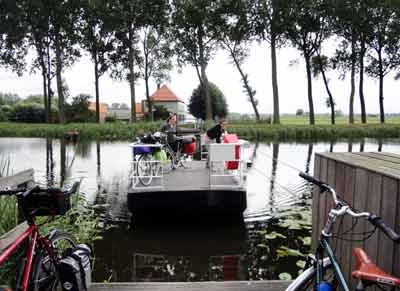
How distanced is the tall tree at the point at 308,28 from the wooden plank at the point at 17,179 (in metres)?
25.4

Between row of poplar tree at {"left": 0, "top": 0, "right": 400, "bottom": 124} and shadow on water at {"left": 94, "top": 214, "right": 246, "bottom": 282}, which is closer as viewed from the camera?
shadow on water at {"left": 94, "top": 214, "right": 246, "bottom": 282}

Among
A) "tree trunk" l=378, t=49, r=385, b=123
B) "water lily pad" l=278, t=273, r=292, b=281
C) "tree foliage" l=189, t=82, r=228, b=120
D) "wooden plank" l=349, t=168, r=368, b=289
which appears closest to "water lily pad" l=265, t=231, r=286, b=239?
"water lily pad" l=278, t=273, r=292, b=281

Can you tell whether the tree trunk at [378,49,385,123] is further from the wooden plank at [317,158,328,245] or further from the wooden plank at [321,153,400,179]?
the wooden plank at [321,153,400,179]

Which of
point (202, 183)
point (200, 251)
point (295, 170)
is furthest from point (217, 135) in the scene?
point (295, 170)

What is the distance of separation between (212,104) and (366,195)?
4531cm

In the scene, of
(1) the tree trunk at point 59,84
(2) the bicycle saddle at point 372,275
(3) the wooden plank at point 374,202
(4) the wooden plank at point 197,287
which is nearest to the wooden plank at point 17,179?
(4) the wooden plank at point 197,287

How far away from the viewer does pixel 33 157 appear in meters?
13.0

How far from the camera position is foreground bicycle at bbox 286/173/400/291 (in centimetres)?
154

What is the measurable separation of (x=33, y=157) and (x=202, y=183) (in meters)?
8.98

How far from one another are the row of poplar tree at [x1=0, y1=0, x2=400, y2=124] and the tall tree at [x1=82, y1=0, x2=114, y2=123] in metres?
0.07

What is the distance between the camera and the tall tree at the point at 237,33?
88.9ft

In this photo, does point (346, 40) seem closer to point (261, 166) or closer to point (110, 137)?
point (110, 137)

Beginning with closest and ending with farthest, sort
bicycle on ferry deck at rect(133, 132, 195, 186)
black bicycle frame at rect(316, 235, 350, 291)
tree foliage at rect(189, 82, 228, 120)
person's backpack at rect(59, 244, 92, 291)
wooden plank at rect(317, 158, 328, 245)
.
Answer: black bicycle frame at rect(316, 235, 350, 291) → person's backpack at rect(59, 244, 92, 291) → wooden plank at rect(317, 158, 328, 245) → bicycle on ferry deck at rect(133, 132, 195, 186) → tree foliage at rect(189, 82, 228, 120)

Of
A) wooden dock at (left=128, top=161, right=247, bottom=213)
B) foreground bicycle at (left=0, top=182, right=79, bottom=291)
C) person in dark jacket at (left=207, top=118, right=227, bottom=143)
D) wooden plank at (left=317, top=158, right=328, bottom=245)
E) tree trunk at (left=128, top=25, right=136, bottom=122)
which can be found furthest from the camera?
tree trunk at (left=128, top=25, right=136, bottom=122)
